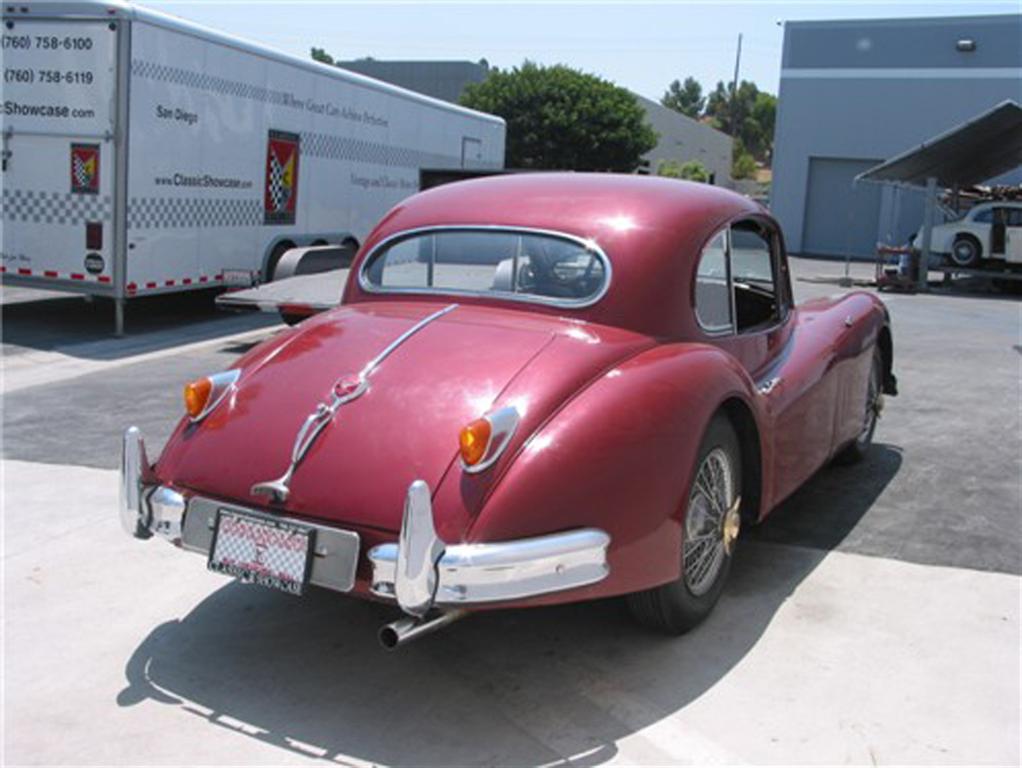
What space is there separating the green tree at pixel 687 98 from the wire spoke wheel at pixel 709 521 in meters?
123

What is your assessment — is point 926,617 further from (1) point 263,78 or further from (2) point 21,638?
(1) point 263,78

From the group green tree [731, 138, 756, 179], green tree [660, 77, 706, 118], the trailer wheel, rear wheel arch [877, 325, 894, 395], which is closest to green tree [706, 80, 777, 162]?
green tree [660, 77, 706, 118]

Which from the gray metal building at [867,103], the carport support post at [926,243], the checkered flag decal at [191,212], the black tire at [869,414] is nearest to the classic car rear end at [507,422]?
the black tire at [869,414]

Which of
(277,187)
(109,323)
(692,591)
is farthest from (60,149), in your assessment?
(692,591)

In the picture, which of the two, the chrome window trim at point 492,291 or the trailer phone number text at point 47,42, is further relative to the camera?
the trailer phone number text at point 47,42

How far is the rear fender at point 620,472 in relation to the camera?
3.03m

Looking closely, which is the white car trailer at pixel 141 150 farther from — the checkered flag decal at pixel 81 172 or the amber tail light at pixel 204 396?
the amber tail light at pixel 204 396

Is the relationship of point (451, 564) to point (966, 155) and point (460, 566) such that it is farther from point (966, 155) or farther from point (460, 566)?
point (966, 155)

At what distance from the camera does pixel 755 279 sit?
509cm

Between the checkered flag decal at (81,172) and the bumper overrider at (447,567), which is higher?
the checkered flag decal at (81,172)

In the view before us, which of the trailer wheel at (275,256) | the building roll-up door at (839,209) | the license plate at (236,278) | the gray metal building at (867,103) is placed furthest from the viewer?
the building roll-up door at (839,209)

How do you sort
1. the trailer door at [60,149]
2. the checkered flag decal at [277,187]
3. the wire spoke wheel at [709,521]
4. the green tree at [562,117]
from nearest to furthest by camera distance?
the wire spoke wheel at [709,521], the trailer door at [60,149], the checkered flag decal at [277,187], the green tree at [562,117]

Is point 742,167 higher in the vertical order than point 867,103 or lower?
higher

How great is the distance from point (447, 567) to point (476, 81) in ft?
150
